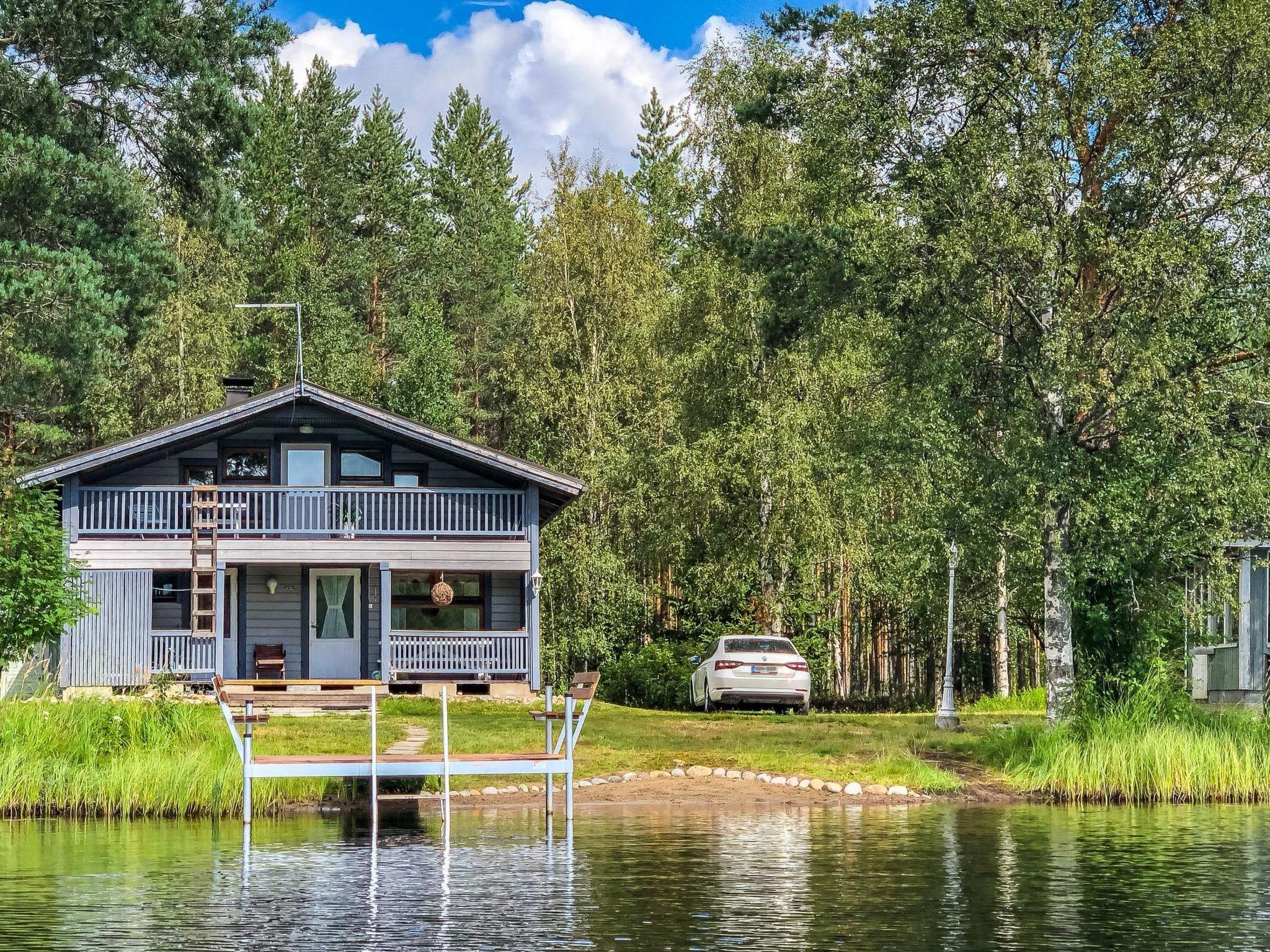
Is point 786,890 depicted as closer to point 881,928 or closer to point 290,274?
point 881,928

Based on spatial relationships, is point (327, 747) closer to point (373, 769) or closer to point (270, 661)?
point (373, 769)

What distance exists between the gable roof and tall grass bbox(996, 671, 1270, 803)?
14.7m

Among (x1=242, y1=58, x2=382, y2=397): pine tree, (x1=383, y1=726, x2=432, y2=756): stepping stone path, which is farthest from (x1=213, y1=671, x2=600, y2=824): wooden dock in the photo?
(x1=242, y1=58, x2=382, y2=397): pine tree

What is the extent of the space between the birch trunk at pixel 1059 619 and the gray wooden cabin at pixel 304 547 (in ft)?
42.6

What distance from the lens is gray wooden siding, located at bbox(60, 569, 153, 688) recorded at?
32.2 meters

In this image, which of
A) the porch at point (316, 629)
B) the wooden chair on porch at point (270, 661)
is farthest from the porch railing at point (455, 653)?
the wooden chair on porch at point (270, 661)

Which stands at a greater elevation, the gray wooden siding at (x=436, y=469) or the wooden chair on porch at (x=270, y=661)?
the gray wooden siding at (x=436, y=469)

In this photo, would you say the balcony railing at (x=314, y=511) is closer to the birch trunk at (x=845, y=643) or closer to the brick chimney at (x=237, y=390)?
the brick chimney at (x=237, y=390)

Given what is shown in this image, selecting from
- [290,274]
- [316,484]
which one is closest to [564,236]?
[290,274]

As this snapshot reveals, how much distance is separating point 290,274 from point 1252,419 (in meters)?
38.2

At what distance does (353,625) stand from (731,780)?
637 inches

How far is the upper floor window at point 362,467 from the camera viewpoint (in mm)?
35938

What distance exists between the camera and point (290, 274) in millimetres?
55156

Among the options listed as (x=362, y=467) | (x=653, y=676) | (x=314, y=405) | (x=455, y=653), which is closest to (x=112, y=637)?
(x=314, y=405)
